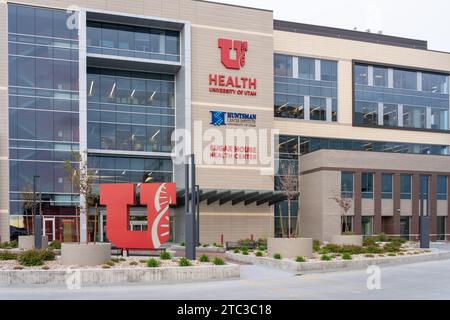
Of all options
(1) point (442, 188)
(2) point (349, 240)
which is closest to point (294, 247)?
(2) point (349, 240)

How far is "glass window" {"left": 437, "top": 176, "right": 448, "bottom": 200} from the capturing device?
168ft

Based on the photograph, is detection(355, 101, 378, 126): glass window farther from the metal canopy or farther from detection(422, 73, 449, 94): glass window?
the metal canopy

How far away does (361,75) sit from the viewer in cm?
5488

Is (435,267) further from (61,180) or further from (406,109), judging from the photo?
(406,109)

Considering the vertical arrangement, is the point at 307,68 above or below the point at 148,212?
above

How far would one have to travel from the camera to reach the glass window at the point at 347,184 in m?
47.7

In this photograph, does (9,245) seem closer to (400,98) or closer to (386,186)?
(386,186)

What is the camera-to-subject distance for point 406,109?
5659 cm

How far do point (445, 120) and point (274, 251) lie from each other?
136 ft

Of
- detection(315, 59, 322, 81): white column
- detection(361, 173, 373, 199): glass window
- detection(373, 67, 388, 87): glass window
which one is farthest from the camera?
detection(373, 67, 388, 87): glass window

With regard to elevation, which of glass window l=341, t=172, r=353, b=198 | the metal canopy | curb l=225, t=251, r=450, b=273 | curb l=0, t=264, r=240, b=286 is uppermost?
glass window l=341, t=172, r=353, b=198

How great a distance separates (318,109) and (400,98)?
1022 centimetres

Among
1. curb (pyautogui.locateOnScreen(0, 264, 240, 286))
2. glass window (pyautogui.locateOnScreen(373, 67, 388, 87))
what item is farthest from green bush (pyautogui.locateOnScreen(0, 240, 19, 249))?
glass window (pyautogui.locateOnScreen(373, 67, 388, 87))

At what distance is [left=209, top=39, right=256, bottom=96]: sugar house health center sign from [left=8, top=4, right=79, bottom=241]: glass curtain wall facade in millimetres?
12119
